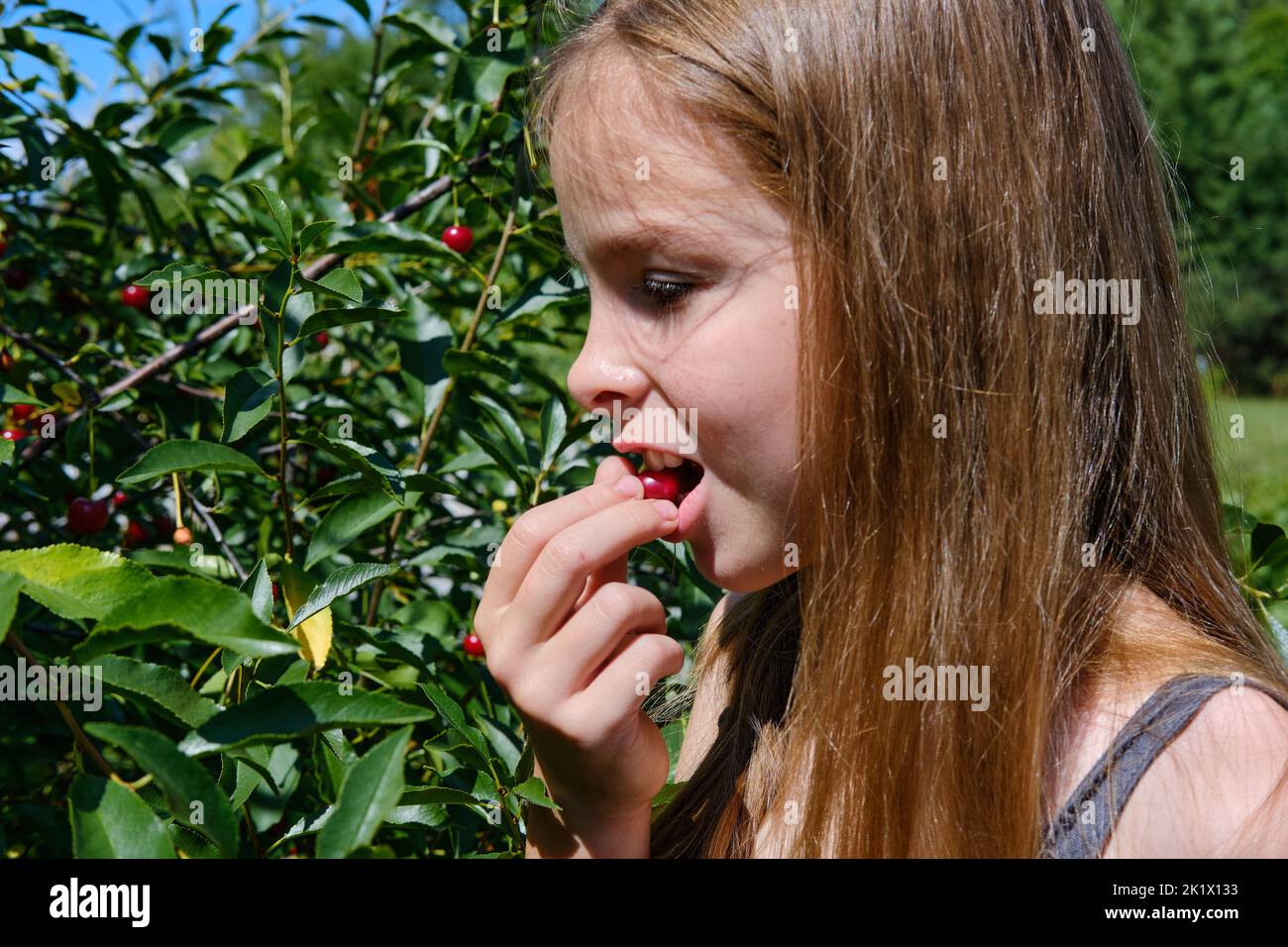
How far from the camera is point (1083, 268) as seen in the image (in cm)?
117

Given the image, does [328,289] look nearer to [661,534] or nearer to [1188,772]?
[661,534]

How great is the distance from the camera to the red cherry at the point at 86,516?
1.60m


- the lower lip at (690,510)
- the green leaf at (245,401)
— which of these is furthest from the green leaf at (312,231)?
the lower lip at (690,510)

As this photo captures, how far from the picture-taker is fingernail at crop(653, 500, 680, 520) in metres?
1.15

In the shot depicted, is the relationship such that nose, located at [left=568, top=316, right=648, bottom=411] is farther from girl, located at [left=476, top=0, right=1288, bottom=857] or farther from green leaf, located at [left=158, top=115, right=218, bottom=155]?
green leaf, located at [left=158, top=115, right=218, bottom=155]

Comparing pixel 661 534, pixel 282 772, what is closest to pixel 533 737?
pixel 661 534

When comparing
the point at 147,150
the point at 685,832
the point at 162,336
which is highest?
the point at 147,150

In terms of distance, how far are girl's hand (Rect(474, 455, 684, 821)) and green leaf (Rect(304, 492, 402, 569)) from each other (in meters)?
0.28

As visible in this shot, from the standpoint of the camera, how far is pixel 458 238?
5.81ft

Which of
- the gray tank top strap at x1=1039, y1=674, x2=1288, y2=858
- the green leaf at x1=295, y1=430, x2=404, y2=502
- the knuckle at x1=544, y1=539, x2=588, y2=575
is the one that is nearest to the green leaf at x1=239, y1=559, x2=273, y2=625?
the green leaf at x1=295, y1=430, x2=404, y2=502

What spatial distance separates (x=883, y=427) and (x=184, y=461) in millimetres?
773

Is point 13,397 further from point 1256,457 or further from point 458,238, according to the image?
point 1256,457

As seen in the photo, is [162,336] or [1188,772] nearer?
[1188,772]

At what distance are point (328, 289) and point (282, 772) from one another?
1.84ft
